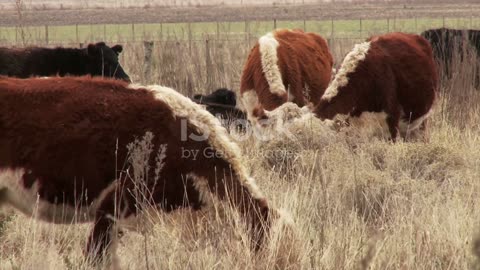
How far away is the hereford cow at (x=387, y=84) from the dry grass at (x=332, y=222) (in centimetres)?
44

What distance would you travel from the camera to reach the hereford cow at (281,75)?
32.9ft

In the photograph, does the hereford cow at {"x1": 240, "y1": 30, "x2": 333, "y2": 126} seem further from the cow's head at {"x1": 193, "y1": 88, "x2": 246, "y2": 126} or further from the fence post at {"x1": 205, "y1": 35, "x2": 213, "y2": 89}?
the fence post at {"x1": 205, "y1": 35, "x2": 213, "y2": 89}

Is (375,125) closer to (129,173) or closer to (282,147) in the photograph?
(282,147)

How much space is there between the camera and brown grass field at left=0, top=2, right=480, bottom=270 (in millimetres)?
4727

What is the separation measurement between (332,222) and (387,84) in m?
3.80

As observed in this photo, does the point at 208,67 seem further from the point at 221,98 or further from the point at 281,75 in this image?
the point at 281,75

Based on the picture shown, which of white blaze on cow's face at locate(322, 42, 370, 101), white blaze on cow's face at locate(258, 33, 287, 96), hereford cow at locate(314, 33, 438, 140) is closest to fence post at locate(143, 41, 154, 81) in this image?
white blaze on cow's face at locate(258, 33, 287, 96)

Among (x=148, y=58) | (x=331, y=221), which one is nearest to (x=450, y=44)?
(x=148, y=58)

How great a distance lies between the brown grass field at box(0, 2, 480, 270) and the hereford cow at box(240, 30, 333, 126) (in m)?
1.26

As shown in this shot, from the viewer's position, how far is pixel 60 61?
12.7 meters

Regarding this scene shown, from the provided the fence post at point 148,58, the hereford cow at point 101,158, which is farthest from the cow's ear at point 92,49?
the hereford cow at point 101,158

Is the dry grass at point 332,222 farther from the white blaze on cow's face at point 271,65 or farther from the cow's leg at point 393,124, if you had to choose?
the white blaze on cow's face at point 271,65

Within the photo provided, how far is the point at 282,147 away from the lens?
8.33 meters

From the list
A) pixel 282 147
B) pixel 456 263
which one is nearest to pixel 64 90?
pixel 456 263
